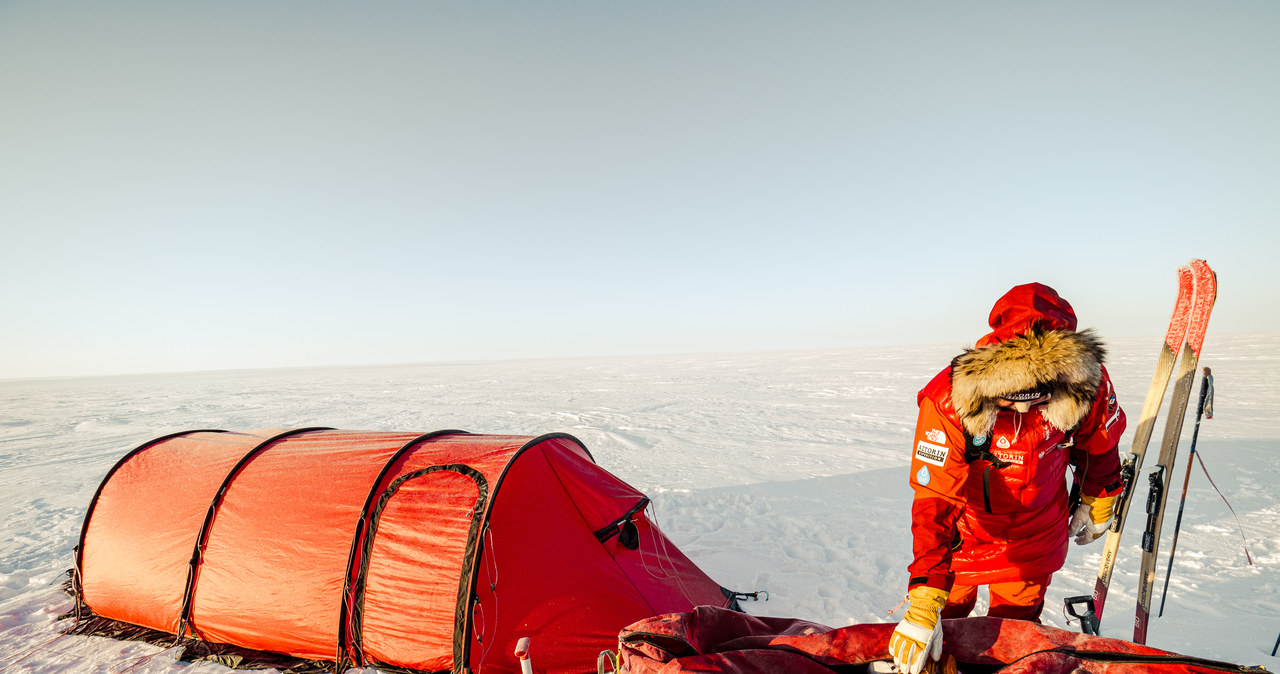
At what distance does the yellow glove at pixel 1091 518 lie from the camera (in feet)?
8.03

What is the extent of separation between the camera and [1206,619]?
3348 millimetres

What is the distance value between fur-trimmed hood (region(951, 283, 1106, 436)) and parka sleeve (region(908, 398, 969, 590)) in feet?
0.35

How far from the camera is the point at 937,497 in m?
1.95

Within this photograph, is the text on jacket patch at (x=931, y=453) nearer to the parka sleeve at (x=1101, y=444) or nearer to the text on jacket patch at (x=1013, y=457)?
the text on jacket patch at (x=1013, y=457)

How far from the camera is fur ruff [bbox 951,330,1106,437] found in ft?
6.08

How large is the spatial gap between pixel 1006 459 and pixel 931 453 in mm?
376

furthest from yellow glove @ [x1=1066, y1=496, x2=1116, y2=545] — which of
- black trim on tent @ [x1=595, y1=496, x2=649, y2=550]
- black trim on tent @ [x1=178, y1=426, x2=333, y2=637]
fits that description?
black trim on tent @ [x1=178, y1=426, x2=333, y2=637]

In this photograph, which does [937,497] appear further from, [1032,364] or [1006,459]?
[1032,364]

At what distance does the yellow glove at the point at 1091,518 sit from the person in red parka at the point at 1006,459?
0.23 ft

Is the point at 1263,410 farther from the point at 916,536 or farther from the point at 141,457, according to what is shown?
the point at 141,457

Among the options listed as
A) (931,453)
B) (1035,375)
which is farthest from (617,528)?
(1035,375)

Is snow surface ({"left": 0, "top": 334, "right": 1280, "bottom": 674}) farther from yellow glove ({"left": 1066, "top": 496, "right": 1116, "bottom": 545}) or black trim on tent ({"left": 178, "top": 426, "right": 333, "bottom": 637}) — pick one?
yellow glove ({"left": 1066, "top": 496, "right": 1116, "bottom": 545})

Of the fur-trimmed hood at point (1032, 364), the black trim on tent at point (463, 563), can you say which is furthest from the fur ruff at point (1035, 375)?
the black trim on tent at point (463, 563)

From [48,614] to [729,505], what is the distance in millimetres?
6000
